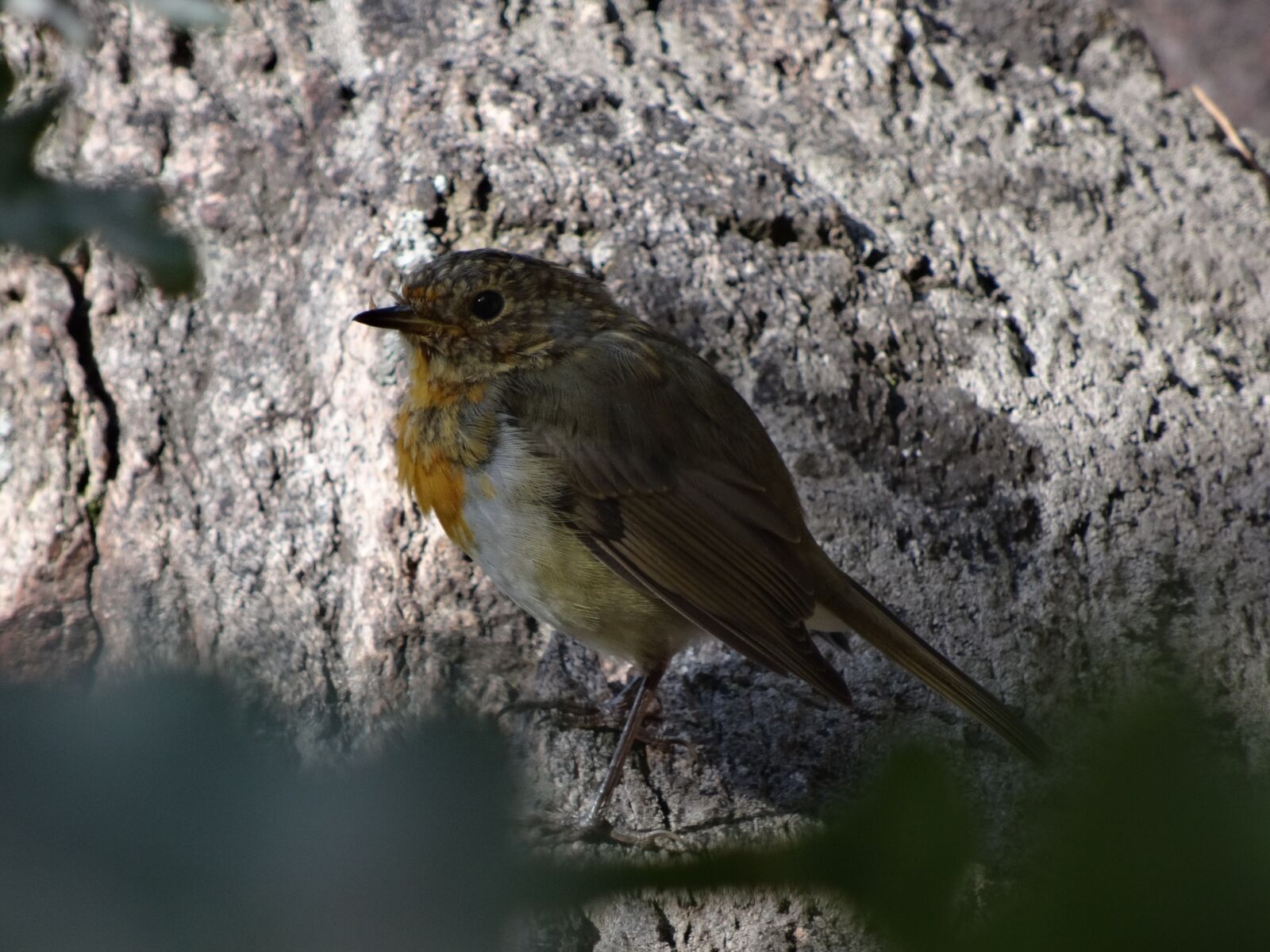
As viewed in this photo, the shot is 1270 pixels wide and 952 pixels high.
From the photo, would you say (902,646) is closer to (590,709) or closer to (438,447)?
(590,709)

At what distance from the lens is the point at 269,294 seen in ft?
10.6

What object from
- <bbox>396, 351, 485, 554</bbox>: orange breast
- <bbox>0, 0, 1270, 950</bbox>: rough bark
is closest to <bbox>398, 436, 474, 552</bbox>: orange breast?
<bbox>396, 351, 485, 554</bbox>: orange breast

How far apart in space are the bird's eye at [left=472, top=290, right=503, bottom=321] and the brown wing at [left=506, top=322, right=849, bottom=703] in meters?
0.22

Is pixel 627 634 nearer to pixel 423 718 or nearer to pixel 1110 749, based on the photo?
pixel 423 718

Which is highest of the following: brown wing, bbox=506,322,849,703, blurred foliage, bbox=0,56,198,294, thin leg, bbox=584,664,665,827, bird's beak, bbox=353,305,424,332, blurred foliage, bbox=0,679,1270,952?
bird's beak, bbox=353,305,424,332

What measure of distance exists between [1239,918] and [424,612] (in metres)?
2.49

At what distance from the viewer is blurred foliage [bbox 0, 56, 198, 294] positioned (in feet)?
4.04

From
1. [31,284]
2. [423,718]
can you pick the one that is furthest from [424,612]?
[423,718]

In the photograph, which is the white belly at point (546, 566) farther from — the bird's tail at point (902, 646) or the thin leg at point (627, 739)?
the bird's tail at point (902, 646)

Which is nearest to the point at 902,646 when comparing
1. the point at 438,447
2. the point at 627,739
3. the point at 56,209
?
the point at 627,739

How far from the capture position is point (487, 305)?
9.56 ft

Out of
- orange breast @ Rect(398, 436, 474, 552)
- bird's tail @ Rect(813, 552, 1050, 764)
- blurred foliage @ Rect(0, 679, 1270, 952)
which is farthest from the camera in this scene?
orange breast @ Rect(398, 436, 474, 552)

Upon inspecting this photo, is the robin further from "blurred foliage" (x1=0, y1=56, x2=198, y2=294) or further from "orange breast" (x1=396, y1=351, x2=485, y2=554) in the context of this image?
"blurred foliage" (x1=0, y1=56, x2=198, y2=294)

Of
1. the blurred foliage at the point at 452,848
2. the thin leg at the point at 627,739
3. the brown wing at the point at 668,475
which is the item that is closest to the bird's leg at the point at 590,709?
the thin leg at the point at 627,739
